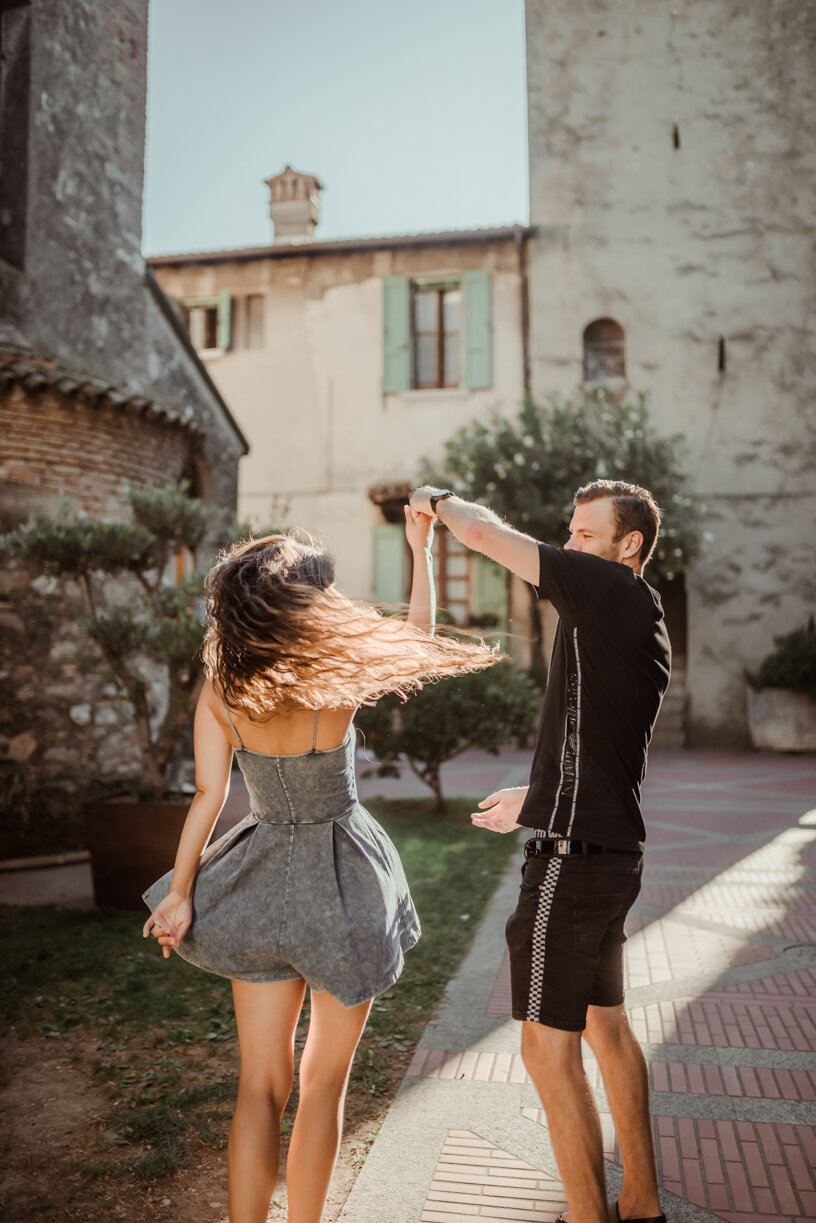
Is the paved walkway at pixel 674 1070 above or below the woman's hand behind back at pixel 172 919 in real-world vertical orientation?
below

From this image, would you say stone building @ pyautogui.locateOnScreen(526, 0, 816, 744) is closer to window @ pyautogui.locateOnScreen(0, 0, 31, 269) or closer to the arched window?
the arched window

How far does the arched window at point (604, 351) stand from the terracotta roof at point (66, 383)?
9.72m

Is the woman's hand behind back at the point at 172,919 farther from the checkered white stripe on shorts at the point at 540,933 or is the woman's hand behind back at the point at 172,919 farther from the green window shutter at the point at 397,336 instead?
the green window shutter at the point at 397,336

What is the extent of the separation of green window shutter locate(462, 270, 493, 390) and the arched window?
1.68m

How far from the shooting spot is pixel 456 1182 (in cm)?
279

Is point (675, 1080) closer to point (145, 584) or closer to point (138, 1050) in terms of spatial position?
point (138, 1050)

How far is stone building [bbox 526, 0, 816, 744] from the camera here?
16000 millimetres

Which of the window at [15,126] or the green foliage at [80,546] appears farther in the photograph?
the window at [15,126]

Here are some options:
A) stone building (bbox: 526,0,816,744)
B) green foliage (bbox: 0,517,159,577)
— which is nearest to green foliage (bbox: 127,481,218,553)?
green foliage (bbox: 0,517,159,577)

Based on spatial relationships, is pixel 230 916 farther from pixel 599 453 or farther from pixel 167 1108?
pixel 599 453

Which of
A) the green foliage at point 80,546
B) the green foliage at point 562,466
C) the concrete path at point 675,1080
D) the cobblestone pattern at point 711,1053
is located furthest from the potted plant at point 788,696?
the green foliage at point 80,546

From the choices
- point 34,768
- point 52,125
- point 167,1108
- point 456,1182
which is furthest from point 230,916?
point 52,125

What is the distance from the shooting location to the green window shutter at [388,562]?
16.5 metres

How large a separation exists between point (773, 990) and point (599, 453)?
11.1 meters
